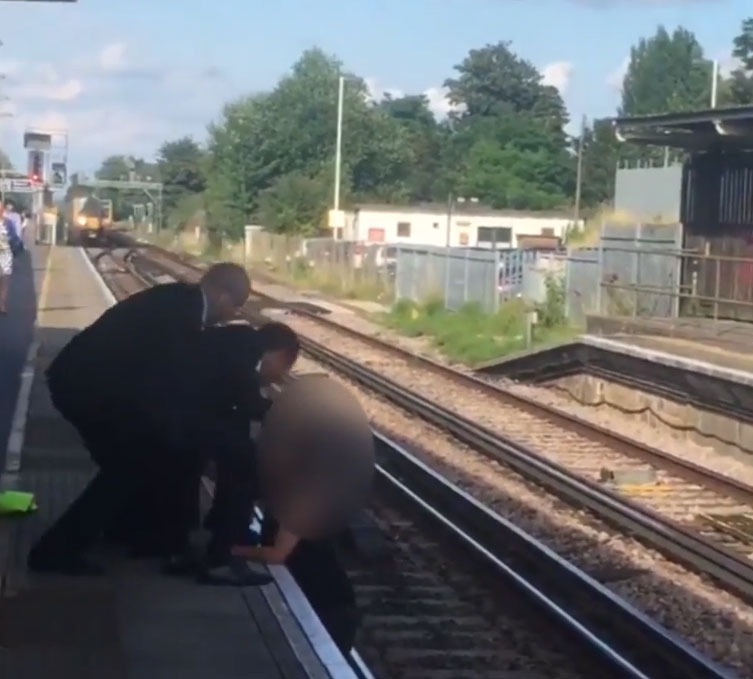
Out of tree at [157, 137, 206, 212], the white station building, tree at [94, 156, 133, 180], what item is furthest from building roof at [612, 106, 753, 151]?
tree at [94, 156, 133, 180]

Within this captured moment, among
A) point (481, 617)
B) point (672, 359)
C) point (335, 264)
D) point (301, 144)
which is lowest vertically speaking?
point (481, 617)

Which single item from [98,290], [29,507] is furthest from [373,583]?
[98,290]

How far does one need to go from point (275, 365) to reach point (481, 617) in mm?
2728

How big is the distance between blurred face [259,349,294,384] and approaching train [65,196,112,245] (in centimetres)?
8125

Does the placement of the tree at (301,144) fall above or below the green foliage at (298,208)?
above

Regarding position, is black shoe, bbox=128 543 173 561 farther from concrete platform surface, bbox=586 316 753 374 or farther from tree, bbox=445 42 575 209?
tree, bbox=445 42 575 209

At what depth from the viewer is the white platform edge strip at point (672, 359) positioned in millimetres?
17688

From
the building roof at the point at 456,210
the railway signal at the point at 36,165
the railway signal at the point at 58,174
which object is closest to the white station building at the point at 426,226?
the building roof at the point at 456,210

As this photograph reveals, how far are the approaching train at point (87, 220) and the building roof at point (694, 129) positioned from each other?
62380mm

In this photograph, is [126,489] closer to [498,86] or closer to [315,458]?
[315,458]

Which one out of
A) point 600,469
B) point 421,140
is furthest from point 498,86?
point 600,469

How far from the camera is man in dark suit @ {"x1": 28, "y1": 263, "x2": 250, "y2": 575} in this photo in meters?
7.82

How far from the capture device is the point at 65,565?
26.8ft

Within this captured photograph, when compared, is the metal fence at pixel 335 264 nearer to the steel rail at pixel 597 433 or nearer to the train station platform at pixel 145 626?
the steel rail at pixel 597 433
